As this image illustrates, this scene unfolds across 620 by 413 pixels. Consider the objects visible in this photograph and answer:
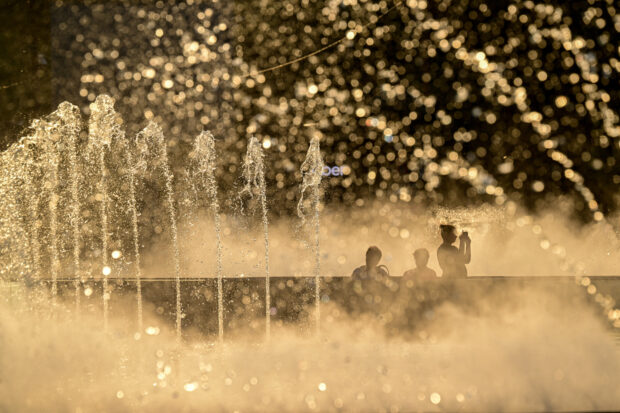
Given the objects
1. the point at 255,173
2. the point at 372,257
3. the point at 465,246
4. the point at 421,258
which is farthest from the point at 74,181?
the point at 421,258

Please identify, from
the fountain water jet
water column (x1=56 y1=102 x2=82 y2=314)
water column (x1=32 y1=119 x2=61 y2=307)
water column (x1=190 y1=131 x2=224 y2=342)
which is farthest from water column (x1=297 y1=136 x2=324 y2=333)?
water column (x1=32 y1=119 x2=61 y2=307)

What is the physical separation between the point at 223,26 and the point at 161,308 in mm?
9723

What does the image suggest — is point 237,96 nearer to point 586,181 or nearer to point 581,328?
point 586,181

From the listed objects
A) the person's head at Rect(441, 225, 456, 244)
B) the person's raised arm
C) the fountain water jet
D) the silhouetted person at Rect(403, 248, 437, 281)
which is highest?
the fountain water jet

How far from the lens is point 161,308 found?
637 cm

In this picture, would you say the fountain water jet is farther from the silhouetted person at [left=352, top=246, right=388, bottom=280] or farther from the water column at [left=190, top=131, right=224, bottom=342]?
the silhouetted person at [left=352, top=246, right=388, bottom=280]

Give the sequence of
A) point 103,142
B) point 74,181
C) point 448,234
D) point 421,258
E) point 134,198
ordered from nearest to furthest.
→ 1. point 421,258
2. point 448,234
3. point 103,142
4. point 74,181
5. point 134,198

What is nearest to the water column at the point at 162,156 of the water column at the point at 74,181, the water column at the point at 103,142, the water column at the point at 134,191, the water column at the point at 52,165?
the water column at the point at 134,191


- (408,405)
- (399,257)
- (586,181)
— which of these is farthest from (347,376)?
(586,181)

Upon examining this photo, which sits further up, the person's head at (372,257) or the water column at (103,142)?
the water column at (103,142)

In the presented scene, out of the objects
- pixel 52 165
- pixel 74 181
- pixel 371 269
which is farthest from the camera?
pixel 74 181

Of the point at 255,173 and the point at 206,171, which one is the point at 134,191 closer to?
the point at 206,171

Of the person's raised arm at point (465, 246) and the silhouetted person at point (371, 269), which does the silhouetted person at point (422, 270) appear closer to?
the silhouetted person at point (371, 269)

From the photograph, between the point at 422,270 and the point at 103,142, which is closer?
the point at 422,270
